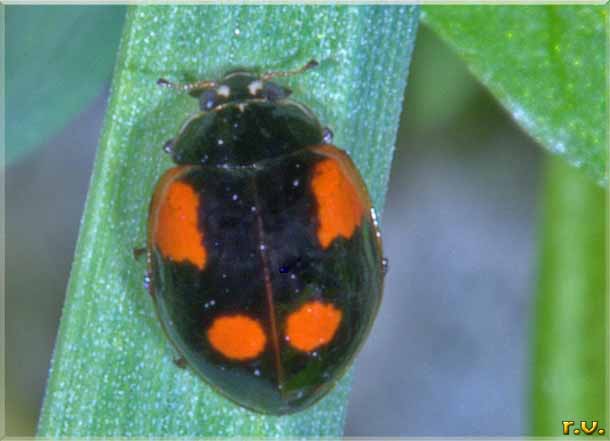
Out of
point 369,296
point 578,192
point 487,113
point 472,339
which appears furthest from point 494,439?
point 369,296

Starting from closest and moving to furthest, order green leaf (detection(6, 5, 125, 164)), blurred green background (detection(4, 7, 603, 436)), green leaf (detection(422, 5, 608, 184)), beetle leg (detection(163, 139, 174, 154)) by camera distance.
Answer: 1. green leaf (detection(422, 5, 608, 184))
2. beetle leg (detection(163, 139, 174, 154))
3. green leaf (detection(6, 5, 125, 164))
4. blurred green background (detection(4, 7, 603, 436))

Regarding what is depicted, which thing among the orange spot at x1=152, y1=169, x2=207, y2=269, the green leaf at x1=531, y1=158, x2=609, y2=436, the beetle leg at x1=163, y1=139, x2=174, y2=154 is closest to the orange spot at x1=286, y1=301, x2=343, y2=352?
the orange spot at x1=152, y1=169, x2=207, y2=269

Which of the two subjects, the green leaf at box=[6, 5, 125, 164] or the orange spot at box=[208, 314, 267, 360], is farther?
the green leaf at box=[6, 5, 125, 164]

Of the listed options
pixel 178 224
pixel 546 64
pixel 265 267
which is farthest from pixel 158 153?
pixel 546 64

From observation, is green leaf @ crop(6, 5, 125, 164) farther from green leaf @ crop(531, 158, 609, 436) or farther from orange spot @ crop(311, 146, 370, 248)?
green leaf @ crop(531, 158, 609, 436)

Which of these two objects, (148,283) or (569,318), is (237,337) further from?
(569,318)

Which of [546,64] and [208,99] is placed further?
[208,99]

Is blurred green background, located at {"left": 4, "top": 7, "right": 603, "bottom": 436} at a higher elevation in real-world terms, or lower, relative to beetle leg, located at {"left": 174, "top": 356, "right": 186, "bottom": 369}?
lower

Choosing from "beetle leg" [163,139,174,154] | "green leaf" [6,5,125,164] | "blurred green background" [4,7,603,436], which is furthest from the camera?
"blurred green background" [4,7,603,436]
